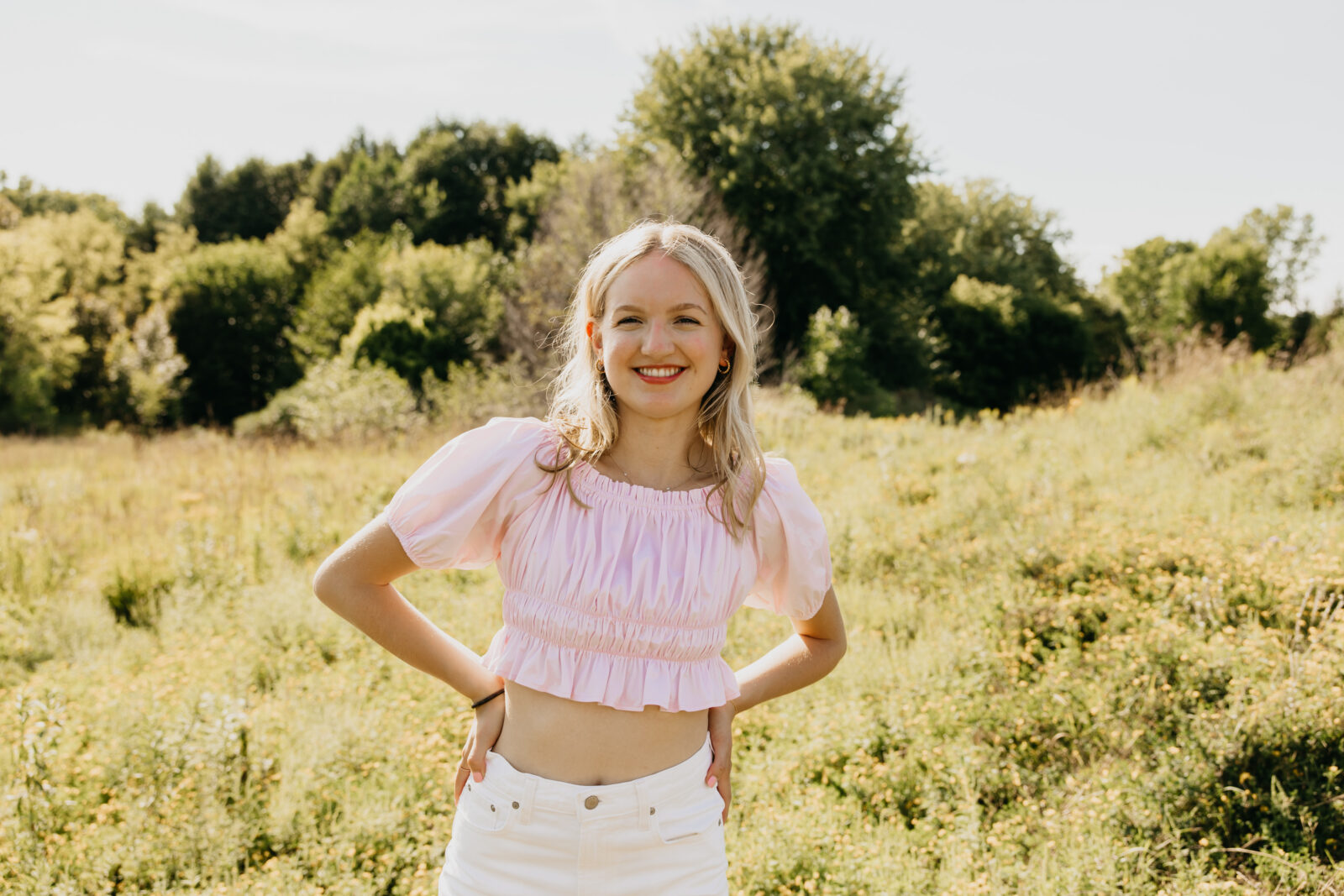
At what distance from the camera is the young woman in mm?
1488

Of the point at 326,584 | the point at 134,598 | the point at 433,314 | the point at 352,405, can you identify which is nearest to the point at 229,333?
the point at 433,314

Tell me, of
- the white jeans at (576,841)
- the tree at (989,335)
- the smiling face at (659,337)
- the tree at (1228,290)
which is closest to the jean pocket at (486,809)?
the white jeans at (576,841)

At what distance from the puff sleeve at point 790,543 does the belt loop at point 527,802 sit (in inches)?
24.6

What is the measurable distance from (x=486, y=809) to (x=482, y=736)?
0.14 metres

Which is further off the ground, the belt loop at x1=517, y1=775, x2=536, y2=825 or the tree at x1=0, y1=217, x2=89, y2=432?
the belt loop at x1=517, y1=775, x2=536, y2=825

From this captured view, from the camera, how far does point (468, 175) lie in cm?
3381

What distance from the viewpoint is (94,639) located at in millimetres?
5086

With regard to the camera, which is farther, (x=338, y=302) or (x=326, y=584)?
(x=338, y=302)

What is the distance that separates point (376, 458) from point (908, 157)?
659 inches

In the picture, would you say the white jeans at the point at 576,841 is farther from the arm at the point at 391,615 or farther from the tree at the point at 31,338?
the tree at the point at 31,338

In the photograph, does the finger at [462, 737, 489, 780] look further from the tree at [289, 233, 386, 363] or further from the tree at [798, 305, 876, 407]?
the tree at [289, 233, 386, 363]

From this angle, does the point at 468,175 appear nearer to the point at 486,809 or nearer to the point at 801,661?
the point at 801,661

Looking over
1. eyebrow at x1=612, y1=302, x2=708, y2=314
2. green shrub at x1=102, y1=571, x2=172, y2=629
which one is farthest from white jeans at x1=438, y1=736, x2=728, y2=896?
green shrub at x1=102, y1=571, x2=172, y2=629

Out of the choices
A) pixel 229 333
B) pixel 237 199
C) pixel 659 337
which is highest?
pixel 237 199
